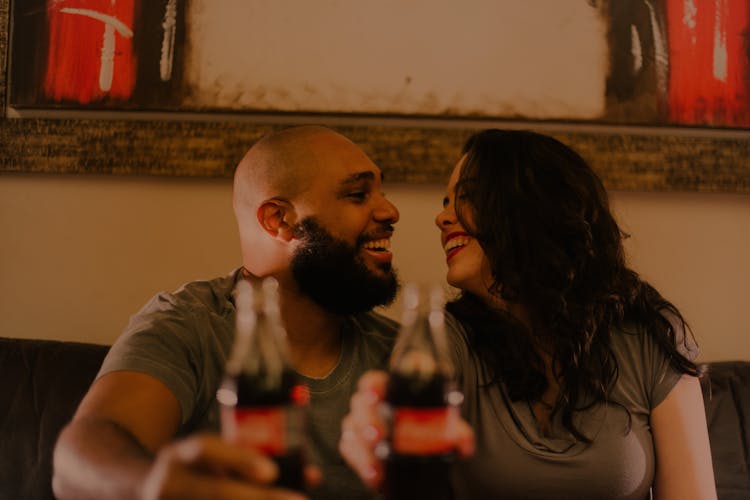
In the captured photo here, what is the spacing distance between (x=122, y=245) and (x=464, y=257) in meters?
1.21

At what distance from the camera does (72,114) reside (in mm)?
2262

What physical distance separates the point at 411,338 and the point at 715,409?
1.28 m

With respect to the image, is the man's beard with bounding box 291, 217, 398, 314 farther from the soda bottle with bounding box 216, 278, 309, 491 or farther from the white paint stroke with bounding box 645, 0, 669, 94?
the white paint stroke with bounding box 645, 0, 669, 94

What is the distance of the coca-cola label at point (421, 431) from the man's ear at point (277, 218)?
2.94 ft

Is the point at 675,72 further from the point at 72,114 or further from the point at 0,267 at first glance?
the point at 0,267

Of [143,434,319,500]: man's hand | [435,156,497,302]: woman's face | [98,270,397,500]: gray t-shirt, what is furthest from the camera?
[435,156,497,302]: woman's face

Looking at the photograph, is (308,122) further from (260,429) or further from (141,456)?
(260,429)

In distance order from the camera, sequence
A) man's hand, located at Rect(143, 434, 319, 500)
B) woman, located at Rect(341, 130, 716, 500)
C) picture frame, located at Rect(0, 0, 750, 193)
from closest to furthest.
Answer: man's hand, located at Rect(143, 434, 319, 500), woman, located at Rect(341, 130, 716, 500), picture frame, located at Rect(0, 0, 750, 193)

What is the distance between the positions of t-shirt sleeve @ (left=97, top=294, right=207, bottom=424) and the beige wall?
752 mm

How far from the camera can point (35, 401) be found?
1.87 meters

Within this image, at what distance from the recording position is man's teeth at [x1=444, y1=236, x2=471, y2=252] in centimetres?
173

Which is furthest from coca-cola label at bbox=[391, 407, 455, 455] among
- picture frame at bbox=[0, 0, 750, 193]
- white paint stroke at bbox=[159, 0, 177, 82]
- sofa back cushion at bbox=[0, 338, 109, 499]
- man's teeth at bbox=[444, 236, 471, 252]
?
white paint stroke at bbox=[159, 0, 177, 82]

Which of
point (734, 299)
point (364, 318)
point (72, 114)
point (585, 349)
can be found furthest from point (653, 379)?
point (72, 114)

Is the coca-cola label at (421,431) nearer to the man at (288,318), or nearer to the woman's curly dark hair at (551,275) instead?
the man at (288,318)
